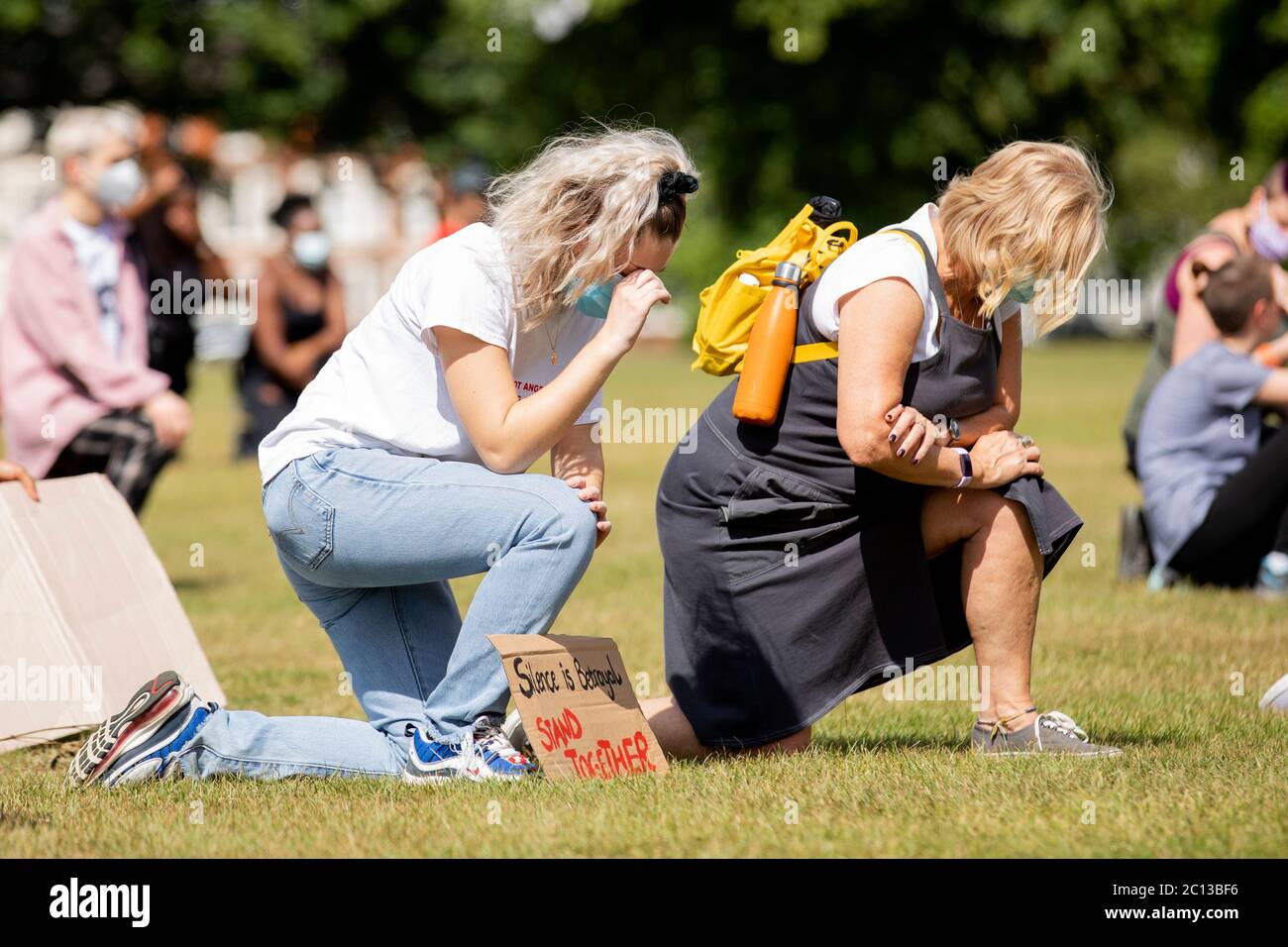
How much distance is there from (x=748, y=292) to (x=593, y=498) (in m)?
0.66

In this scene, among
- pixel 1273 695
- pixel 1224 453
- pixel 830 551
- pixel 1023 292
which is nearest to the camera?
pixel 1023 292

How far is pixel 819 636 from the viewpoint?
4.59 metres

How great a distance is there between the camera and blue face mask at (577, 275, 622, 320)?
427 cm

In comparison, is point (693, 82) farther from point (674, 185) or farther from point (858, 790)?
point (858, 790)

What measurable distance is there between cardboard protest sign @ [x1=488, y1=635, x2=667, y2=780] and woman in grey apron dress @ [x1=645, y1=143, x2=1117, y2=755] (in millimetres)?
280

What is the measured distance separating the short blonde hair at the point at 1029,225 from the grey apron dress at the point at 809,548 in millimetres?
195

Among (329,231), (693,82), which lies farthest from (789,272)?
(329,231)

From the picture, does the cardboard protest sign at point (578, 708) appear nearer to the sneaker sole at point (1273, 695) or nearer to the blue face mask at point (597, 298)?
the blue face mask at point (597, 298)

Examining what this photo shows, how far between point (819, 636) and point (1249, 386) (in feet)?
12.6

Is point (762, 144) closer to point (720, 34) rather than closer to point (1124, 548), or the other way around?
point (720, 34)

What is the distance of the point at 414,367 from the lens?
172 inches

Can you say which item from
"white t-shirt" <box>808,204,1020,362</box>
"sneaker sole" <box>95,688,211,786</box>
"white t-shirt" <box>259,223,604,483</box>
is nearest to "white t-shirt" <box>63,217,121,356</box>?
"white t-shirt" <box>259,223,604,483</box>

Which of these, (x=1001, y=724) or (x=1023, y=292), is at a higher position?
(x=1023, y=292)
